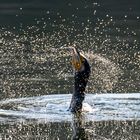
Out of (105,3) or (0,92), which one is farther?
(105,3)

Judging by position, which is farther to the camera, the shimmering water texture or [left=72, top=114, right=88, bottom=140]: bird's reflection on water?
the shimmering water texture

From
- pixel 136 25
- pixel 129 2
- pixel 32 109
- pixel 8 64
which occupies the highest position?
pixel 32 109

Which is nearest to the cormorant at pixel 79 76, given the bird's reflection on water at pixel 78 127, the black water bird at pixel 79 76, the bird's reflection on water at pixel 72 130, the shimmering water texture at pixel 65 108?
the black water bird at pixel 79 76

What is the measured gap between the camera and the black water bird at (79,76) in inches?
811

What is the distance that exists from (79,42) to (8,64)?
741cm

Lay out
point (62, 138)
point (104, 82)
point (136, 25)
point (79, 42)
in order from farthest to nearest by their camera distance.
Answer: point (136, 25)
point (79, 42)
point (104, 82)
point (62, 138)

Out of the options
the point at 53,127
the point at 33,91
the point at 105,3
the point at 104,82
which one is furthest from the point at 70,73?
the point at 105,3

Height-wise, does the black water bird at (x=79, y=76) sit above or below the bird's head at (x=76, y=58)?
below

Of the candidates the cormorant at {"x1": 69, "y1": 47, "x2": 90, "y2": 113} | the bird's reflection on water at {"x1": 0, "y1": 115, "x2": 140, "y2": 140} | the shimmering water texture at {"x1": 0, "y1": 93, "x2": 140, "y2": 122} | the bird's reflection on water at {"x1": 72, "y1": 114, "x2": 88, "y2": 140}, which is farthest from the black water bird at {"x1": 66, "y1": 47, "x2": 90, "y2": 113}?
the bird's reflection on water at {"x1": 0, "y1": 115, "x2": 140, "y2": 140}

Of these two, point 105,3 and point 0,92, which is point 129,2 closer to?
point 105,3

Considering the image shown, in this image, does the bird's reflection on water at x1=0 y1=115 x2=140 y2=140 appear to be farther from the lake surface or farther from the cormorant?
the cormorant

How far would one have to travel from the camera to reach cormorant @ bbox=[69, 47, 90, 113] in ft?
67.6

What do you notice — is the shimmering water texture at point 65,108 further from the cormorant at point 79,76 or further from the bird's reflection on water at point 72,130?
the bird's reflection on water at point 72,130

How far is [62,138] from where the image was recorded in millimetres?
18266
